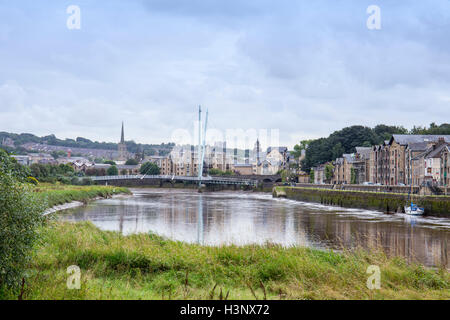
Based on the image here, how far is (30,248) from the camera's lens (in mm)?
8109

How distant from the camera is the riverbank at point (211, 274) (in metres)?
8.32

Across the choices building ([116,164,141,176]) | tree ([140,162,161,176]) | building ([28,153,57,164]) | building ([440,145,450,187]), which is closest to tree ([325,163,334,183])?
building ([440,145,450,187])

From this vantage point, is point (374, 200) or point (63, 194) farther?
point (374, 200)

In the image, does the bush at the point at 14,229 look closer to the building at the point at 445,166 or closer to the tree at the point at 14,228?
the tree at the point at 14,228

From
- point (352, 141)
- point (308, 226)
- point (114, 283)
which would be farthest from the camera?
point (352, 141)

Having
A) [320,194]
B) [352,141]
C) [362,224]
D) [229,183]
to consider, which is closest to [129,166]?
[229,183]

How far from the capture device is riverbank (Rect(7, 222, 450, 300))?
8.32 meters

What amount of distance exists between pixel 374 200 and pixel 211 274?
39859 millimetres

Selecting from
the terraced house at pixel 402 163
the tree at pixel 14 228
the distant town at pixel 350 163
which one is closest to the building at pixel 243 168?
the distant town at pixel 350 163

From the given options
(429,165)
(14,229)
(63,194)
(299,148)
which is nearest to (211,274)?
(14,229)

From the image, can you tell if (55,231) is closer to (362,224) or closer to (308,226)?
(308,226)

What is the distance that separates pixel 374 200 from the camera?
47.0 m

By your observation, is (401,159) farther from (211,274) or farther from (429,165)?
(211,274)
